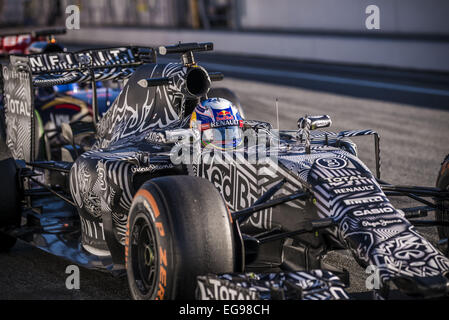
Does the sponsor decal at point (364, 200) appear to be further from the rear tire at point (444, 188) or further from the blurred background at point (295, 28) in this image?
the blurred background at point (295, 28)

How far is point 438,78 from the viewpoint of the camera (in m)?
18.2

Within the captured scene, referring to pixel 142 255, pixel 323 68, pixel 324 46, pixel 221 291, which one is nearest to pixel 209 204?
pixel 221 291

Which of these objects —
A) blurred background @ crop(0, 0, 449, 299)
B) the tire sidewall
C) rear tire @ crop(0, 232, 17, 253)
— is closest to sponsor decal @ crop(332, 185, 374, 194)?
blurred background @ crop(0, 0, 449, 299)

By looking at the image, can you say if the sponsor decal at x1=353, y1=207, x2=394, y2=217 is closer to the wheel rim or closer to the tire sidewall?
the tire sidewall

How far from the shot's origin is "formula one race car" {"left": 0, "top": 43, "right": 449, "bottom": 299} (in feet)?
15.7

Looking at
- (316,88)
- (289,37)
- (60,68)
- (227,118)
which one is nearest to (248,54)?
(289,37)

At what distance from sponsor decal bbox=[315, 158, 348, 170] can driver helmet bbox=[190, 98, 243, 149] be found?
2.58 ft

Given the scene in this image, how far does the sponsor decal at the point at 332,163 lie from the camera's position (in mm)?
5555

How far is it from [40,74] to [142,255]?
12.6 ft

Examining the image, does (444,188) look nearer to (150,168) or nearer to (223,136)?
(223,136)

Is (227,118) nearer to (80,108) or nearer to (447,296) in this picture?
(447,296)

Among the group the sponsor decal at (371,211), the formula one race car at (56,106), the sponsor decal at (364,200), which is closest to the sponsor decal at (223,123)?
the sponsor decal at (364,200)

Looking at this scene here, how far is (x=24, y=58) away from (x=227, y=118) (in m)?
3.16

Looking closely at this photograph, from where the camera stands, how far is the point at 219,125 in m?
6.07
